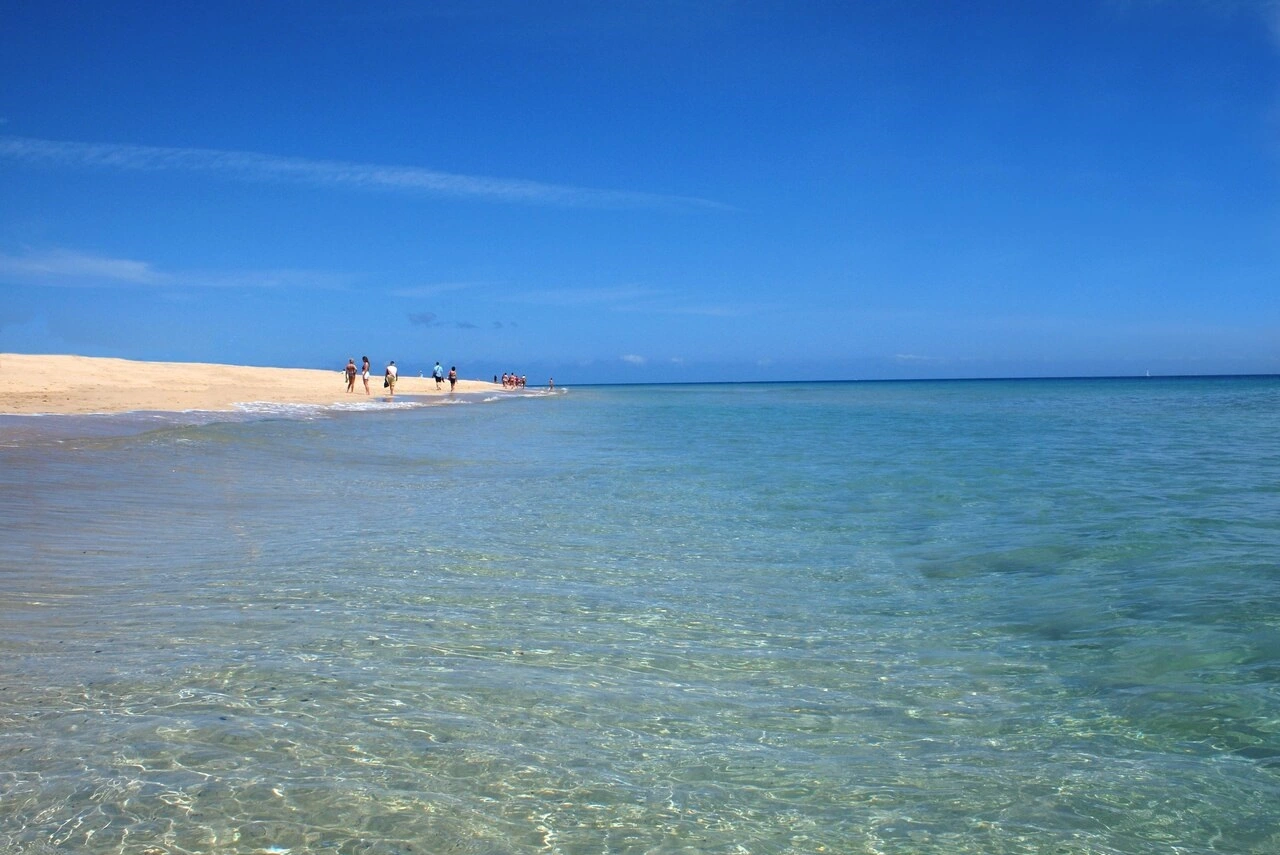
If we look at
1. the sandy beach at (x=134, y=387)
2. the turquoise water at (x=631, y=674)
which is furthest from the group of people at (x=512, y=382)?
the turquoise water at (x=631, y=674)

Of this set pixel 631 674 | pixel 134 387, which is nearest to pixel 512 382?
pixel 134 387

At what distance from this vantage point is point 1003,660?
235 inches

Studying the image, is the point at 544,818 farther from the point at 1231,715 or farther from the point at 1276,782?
the point at 1231,715

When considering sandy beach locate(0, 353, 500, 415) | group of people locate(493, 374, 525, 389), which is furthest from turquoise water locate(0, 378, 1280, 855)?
group of people locate(493, 374, 525, 389)

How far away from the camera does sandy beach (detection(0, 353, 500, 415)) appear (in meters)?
29.9

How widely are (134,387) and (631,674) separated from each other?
128 feet

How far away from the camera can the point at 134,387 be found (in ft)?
126

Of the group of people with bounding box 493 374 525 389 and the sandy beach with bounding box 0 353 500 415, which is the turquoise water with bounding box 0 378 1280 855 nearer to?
the sandy beach with bounding box 0 353 500 415

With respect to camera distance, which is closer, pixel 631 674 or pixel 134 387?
pixel 631 674

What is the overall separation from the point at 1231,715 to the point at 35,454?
56.2 ft

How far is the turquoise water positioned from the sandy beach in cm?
1982

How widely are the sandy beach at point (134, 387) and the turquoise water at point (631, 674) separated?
780 inches

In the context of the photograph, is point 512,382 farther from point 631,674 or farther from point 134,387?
point 631,674

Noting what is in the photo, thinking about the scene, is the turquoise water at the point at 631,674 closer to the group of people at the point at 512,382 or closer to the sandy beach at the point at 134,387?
the sandy beach at the point at 134,387
